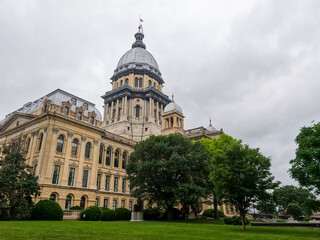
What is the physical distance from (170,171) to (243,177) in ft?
47.1

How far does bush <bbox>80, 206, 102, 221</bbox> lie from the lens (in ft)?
109

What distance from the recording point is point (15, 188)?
91.5 ft

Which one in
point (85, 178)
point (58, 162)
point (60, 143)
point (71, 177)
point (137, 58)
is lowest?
point (71, 177)

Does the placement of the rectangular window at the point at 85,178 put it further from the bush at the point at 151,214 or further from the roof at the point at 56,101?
the roof at the point at 56,101

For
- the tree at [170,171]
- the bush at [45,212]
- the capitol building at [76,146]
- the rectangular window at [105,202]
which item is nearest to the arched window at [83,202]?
the capitol building at [76,146]

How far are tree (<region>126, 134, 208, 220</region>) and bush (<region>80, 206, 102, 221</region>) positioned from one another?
588 centimetres

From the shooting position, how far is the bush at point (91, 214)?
33.2 meters

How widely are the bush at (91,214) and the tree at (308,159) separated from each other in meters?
24.4

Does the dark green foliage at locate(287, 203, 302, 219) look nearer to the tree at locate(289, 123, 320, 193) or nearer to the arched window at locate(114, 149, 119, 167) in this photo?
the arched window at locate(114, 149, 119, 167)

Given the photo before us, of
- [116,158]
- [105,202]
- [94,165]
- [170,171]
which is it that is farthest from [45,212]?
[116,158]

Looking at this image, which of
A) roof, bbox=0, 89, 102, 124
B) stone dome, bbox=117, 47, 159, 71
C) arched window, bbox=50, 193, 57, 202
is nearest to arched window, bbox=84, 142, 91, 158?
roof, bbox=0, 89, 102, 124

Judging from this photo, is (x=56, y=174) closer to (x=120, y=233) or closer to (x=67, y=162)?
(x=67, y=162)

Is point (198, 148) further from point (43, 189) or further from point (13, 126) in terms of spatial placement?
point (13, 126)

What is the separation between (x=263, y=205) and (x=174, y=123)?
39184 millimetres
